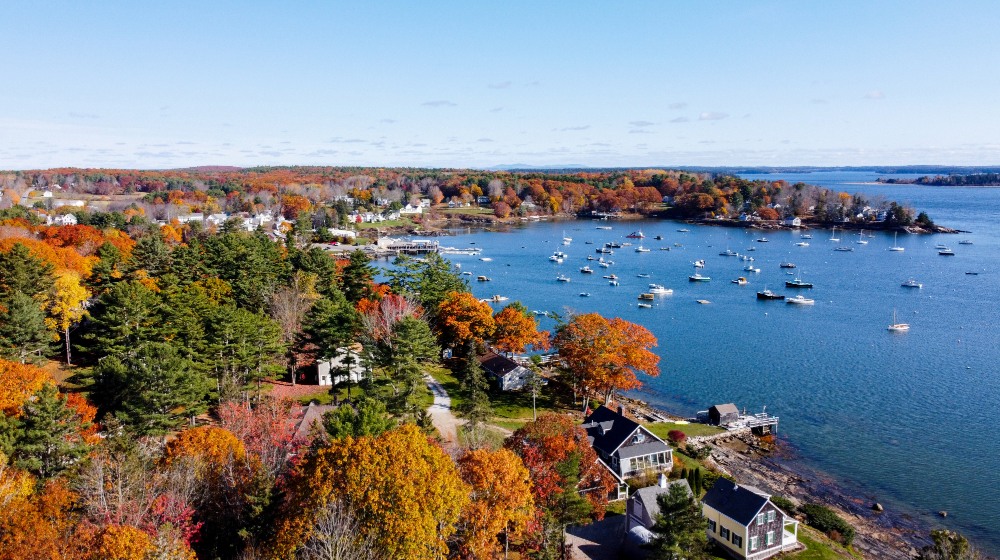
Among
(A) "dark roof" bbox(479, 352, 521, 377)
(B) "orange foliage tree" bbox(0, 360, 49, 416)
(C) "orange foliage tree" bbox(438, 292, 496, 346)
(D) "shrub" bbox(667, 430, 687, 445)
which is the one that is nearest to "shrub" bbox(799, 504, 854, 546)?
(D) "shrub" bbox(667, 430, 687, 445)

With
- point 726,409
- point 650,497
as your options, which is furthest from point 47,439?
point 726,409

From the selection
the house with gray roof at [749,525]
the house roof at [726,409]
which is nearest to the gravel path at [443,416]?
→ the house with gray roof at [749,525]

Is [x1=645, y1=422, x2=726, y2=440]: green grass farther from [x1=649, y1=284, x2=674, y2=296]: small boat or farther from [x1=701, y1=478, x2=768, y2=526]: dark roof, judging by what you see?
[x1=649, y1=284, x2=674, y2=296]: small boat

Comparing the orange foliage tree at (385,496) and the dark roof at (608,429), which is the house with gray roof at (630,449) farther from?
the orange foliage tree at (385,496)

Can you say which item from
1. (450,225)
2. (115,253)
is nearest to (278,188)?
(450,225)

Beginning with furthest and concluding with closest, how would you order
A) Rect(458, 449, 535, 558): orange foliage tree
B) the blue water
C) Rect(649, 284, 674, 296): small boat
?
Rect(649, 284, 674, 296): small boat
the blue water
Rect(458, 449, 535, 558): orange foliage tree

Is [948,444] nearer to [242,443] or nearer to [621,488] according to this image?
[621,488]
